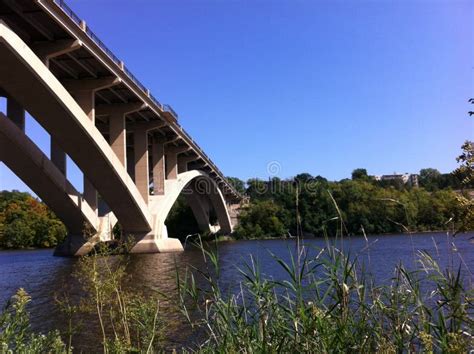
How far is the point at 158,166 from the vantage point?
41875 millimetres

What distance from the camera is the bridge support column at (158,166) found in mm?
40625

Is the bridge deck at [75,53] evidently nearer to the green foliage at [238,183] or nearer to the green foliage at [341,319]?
the green foliage at [341,319]

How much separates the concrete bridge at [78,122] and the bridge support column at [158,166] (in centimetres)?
9

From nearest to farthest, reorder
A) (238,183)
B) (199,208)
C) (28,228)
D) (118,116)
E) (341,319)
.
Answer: (341,319)
(118,116)
(28,228)
(199,208)
(238,183)

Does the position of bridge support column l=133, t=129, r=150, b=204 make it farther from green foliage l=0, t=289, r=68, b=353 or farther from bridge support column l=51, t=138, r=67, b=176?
green foliage l=0, t=289, r=68, b=353

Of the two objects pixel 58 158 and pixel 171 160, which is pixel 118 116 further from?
pixel 171 160

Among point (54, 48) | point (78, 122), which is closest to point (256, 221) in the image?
point (78, 122)

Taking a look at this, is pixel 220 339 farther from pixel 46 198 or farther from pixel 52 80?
pixel 46 198

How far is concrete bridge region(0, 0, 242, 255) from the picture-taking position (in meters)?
21.0

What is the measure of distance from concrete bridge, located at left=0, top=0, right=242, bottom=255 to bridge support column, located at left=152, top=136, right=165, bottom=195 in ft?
0.28

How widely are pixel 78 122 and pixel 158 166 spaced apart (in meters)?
18.1

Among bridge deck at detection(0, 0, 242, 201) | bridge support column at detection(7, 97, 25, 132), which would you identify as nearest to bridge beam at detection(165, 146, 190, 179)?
bridge deck at detection(0, 0, 242, 201)

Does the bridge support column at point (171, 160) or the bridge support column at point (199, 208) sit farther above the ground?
the bridge support column at point (171, 160)

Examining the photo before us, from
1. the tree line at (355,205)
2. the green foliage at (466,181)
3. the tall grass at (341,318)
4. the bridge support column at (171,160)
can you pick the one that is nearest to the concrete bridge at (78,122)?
the bridge support column at (171,160)
